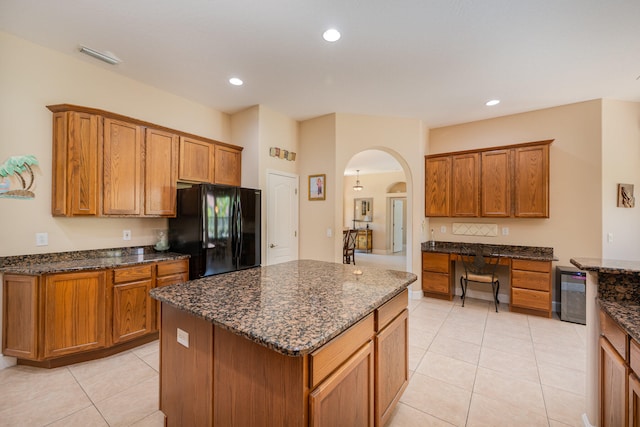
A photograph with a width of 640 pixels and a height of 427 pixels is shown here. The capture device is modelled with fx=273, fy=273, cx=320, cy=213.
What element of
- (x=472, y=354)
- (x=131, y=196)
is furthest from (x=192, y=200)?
(x=472, y=354)

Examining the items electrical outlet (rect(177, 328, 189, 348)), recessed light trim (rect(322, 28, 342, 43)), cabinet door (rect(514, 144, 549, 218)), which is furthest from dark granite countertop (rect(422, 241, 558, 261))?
electrical outlet (rect(177, 328, 189, 348))

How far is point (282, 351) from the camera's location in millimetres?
936

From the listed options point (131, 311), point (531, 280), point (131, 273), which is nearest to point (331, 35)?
point (131, 273)

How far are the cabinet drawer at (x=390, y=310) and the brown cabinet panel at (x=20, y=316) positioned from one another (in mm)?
2798

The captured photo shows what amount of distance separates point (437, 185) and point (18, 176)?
16.8ft

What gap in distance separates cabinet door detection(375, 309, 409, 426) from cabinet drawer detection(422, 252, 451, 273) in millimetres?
2648

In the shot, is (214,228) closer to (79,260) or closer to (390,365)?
(79,260)

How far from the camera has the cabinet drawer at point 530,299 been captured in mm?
3594

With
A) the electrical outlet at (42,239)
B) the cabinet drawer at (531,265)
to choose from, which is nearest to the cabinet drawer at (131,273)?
the electrical outlet at (42,239)

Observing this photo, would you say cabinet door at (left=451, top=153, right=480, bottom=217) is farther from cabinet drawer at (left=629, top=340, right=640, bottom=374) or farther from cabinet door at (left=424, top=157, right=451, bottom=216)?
cabinet drawer at (left=629, top=340, right=640, bottom=374)

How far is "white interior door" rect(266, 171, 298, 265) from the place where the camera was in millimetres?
4086

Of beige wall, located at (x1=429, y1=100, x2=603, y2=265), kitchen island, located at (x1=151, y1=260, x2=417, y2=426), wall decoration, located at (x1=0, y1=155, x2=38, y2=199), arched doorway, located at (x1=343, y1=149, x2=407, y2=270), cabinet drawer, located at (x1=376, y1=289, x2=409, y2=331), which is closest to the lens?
kitchen island, located at (x1=151, y1=260, x2=417, y2=426)

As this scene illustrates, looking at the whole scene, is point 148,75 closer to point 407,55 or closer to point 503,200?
point 407,55

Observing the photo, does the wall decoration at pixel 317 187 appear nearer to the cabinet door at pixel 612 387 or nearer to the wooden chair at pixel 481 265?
the wooden chair at pixel 481 265
